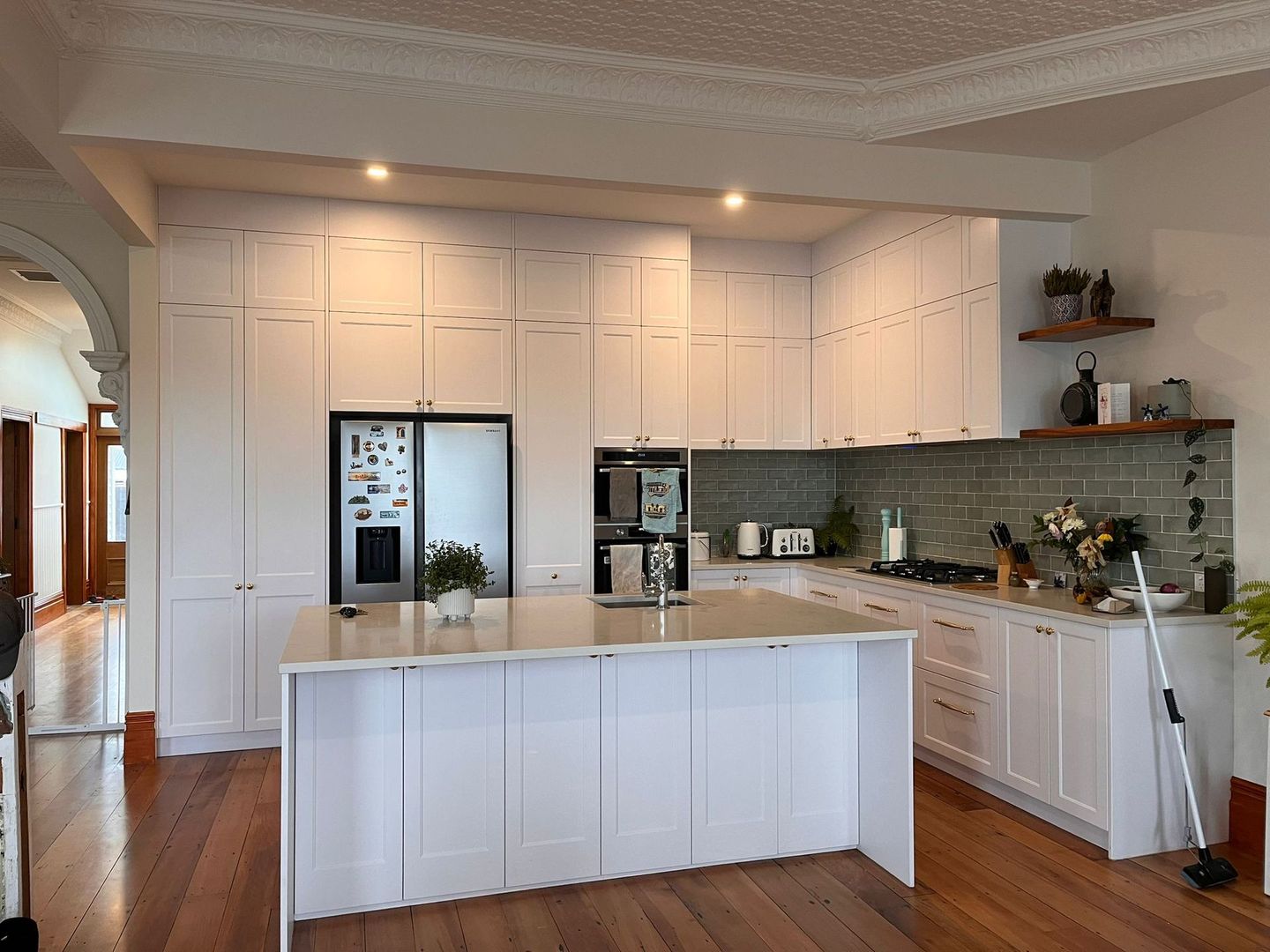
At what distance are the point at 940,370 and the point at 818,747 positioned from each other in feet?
6.72

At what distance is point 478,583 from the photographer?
10.5ft

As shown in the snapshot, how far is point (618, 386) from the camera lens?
5070mm

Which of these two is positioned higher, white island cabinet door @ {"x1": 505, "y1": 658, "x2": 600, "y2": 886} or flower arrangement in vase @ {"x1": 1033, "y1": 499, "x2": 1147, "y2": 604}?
flower arrangement in vase @ {"x1": 1033, "y1": 499, "x2": 1147, "y2": 604}

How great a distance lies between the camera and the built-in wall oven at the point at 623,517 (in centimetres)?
502

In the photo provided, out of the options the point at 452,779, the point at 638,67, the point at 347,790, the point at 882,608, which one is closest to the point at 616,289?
the point at 638,67

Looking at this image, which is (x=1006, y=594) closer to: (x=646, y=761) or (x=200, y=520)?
(x=646, y=761)

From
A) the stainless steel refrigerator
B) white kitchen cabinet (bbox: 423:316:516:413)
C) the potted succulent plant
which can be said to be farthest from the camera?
white kitchen cabinet (bbox: 423:316:516:413)

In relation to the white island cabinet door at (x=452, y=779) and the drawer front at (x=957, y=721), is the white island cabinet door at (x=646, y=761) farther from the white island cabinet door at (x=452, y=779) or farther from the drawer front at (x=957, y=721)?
the drawer front at (x=957, y=721)

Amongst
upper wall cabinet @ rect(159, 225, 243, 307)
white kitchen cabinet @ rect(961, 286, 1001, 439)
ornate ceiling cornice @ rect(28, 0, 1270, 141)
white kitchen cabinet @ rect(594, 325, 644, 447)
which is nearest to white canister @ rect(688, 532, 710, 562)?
white kitchen cabinet @ rect(594, 325, 644, 447)

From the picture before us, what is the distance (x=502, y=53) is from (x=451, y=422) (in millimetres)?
2063

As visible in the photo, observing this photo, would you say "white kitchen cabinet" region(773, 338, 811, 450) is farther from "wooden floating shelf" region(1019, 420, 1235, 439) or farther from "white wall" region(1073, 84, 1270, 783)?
"white wall" region(1073, 84, 1270, 783)

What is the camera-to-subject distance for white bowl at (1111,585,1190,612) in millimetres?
3373

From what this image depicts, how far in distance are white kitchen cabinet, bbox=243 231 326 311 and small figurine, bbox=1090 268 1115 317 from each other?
358cm

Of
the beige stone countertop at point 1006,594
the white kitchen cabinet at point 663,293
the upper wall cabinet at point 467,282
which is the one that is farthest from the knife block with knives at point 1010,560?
the upper wall cabinet at point 467,282
